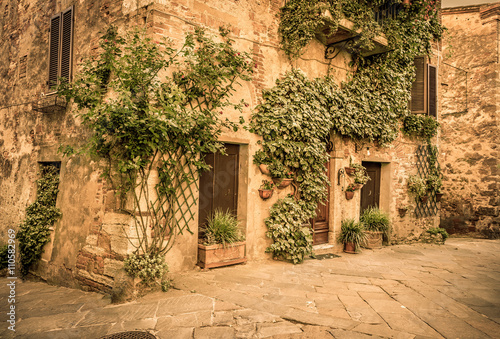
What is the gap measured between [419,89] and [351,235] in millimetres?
4336

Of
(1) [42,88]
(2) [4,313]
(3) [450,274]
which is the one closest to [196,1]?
Result: (1) [42,88]

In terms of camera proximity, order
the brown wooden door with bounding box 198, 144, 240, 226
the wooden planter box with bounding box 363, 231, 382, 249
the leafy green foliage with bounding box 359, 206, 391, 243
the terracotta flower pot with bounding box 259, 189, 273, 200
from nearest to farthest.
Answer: the brown wooden door with bounding box 198, 144, 240, 226 → the terracotta flower pot with bounding box 259, 189, 273, 200 → the wooden planter box with bounding box 363, 231, 382, 249 → the leafy green foliage with bounding box 359, 206, 391, 243

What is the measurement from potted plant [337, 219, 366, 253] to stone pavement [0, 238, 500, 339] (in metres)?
1.14

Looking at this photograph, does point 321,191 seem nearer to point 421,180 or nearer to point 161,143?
point 161,143

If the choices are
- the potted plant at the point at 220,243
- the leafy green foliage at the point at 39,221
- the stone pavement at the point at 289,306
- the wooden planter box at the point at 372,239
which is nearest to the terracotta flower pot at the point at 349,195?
the wooden planter box at the point at 372,239

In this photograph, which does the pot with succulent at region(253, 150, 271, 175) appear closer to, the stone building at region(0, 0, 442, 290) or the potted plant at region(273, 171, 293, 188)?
the stone building at region(0, 0, 442, 290)

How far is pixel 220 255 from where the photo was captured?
4.81m

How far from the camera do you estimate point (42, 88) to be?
6.36 meters

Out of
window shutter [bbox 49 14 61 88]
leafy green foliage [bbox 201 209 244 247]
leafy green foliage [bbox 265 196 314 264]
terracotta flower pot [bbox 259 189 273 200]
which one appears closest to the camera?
leafy green foliage [bbox 201 209 244 247]

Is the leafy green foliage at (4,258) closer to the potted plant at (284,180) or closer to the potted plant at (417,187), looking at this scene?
the potted plant at (284,180)

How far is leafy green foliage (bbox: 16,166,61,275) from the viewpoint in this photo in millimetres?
5609

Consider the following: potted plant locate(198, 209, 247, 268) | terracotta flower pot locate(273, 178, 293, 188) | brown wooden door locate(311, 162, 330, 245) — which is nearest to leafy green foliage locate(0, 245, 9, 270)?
potted plant locate(198, 209, 247, 268)

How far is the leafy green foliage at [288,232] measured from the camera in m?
5.50

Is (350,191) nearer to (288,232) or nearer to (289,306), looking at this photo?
(288,232)
